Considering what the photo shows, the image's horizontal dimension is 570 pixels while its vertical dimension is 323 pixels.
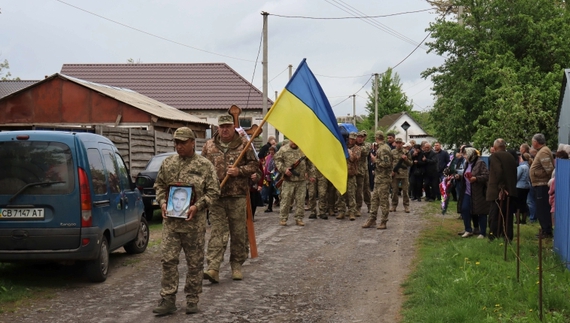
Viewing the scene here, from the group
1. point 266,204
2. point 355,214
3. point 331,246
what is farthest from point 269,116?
point 266,204

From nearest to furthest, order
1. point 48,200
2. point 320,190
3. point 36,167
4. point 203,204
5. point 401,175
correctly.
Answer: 1. point 203,204
2. point 48,200
3. point 36,167
4. point 320,190
5. point 401,175

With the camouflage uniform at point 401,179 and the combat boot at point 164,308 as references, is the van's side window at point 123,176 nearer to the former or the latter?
the combat boot at point 164,308

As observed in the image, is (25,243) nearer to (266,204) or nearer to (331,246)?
(331,246)

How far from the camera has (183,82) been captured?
4172 cm

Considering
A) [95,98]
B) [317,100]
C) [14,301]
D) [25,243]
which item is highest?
[95,98]

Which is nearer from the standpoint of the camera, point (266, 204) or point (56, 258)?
point (56, 258)

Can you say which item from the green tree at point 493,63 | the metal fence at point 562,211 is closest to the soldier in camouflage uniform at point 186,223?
the metal fence at point 562,211

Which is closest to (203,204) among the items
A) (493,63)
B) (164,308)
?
(164,308)

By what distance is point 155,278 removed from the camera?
9.93m

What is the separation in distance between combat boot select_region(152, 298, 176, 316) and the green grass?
244 centimetres

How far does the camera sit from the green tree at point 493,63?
25.2 metres

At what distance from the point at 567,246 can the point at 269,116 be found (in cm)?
449

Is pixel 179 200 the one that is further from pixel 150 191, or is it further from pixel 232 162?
pixel 150 191

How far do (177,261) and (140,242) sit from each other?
4.53 metres
